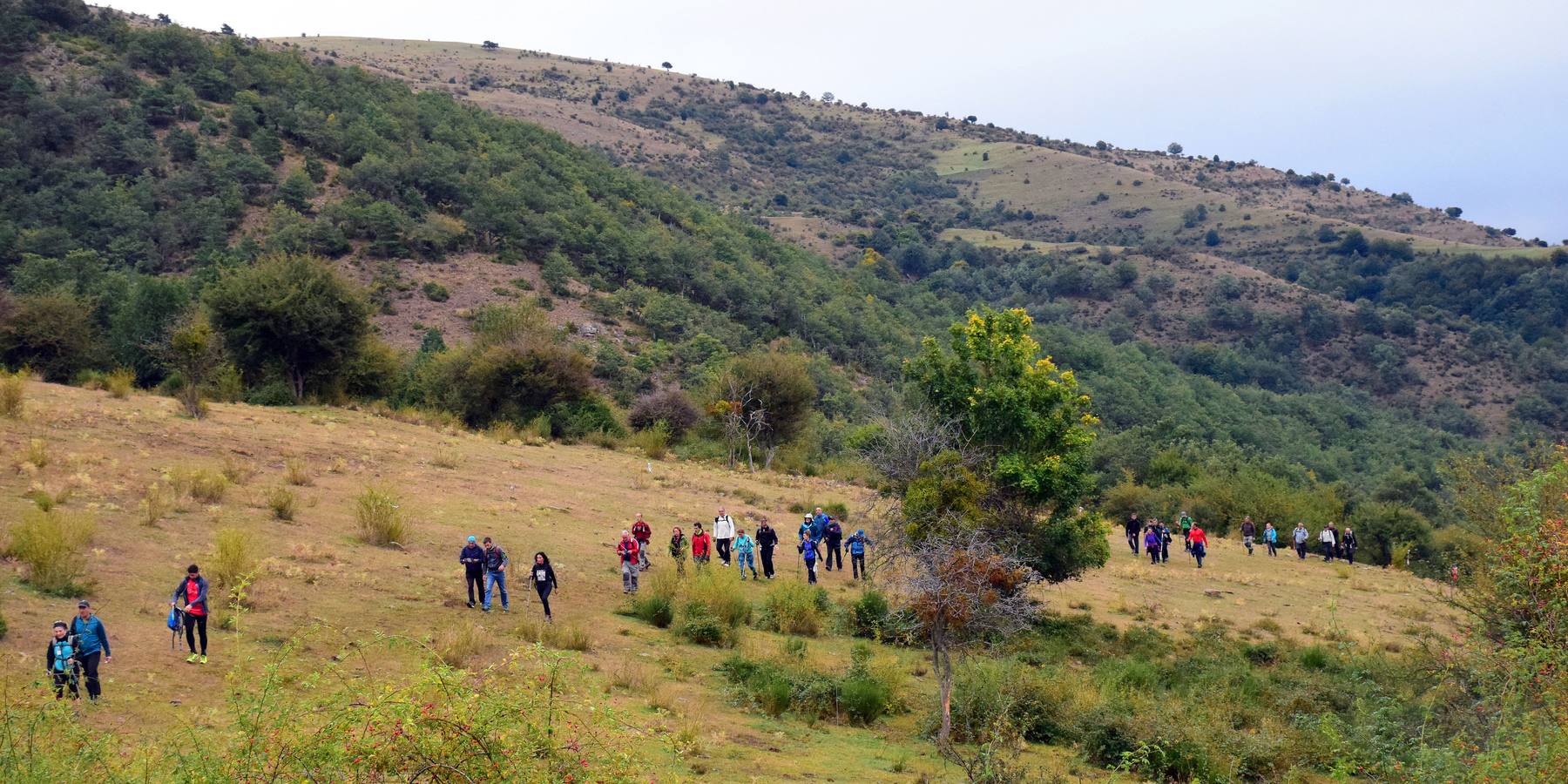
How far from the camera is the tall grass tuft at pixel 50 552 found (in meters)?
14.8

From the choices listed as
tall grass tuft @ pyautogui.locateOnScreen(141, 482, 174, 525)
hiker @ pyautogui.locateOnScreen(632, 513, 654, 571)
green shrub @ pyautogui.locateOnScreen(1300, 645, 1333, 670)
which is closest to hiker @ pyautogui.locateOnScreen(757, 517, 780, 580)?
hiker @ pyautogui.locateOnScreen(632, 513, 654, 571)

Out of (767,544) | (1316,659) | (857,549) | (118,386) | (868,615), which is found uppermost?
(118,386)

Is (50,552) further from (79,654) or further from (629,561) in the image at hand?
(629,561)

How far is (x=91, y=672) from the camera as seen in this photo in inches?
451

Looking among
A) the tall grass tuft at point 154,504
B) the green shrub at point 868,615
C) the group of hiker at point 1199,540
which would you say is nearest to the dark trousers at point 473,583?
the tall grass tuft at point 154,504

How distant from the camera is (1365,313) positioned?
326 feet

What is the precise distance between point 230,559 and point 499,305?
44140 mm

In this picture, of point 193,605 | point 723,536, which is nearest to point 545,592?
point 193,605

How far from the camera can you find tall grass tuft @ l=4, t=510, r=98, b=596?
14797mm

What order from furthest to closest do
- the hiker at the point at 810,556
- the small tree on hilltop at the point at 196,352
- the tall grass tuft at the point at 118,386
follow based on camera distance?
the small tree on hilltop at the point at 196,352
the tall grass tuft at the point at 118,386
the hiker at the point at 810,556

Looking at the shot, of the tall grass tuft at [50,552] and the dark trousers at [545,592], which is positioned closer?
the tall grass tuft at [50,552]

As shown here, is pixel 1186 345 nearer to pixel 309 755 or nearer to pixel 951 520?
pixel 951 520

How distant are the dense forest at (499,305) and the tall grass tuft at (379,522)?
990cm

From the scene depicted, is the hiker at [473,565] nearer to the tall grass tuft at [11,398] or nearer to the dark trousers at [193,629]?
the dark trousers at [193,629]
